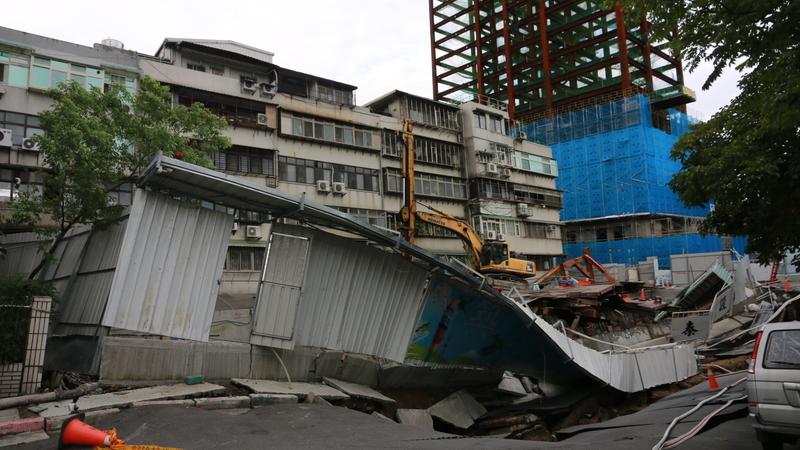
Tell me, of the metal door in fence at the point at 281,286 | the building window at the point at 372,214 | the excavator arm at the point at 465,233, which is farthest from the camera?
the building window at the point at 372,214

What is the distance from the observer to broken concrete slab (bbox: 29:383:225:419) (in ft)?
27.2

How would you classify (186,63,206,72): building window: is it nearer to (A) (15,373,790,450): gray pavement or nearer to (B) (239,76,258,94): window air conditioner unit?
(B) (239,76,258,94): window air conditioner unit

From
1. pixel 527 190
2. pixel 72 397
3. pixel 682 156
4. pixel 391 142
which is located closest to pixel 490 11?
pixel 527 190

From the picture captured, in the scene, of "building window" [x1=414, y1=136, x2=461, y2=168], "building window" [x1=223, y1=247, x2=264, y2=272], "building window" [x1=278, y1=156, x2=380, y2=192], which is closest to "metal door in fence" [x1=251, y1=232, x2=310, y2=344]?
"building window" [x1=223, y1=247, x2=264, y2=272]

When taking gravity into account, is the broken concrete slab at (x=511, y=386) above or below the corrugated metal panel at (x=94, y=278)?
below

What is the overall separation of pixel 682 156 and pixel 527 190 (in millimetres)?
27663

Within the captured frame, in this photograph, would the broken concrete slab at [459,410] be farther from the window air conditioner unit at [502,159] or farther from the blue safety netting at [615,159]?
the blue safety netting at [615,159]

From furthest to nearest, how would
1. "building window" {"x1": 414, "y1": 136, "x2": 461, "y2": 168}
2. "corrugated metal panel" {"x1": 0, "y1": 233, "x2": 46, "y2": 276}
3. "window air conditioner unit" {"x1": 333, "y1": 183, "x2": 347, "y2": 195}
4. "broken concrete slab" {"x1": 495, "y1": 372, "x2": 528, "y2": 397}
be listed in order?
"building window" {"x1": 414, "y1": 136, "x2": 461, "y2": 168} < "window air conditioner unit" {"x1": 333, "y1": 183, "x2": 347, "y2": 195} < "broken concrete slab" {"x1": 495, "y1": 372, "x2": 528, "y2": 397} < "corrugated metal panel" {"x1": 0, "y1": 233, "x2": 46, "y2": 276}

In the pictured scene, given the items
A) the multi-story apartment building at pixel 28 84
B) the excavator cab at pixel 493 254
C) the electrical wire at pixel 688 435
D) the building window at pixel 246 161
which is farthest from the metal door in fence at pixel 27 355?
the excavator cab at pixel 493 254

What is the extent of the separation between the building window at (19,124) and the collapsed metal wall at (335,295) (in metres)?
17.3

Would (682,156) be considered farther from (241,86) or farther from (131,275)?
(241,86)

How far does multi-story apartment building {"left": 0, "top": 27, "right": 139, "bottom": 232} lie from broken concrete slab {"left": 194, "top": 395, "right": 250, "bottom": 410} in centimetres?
1654

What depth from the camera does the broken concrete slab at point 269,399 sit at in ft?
32.0

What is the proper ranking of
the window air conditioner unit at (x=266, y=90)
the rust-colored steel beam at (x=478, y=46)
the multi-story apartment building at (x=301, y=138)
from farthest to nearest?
the rust-colored steel beam at (x=478, y=46)
the window air conditioner unit at (x=266, y=90)
the multi-story apartment building at (x=301, y=138)
